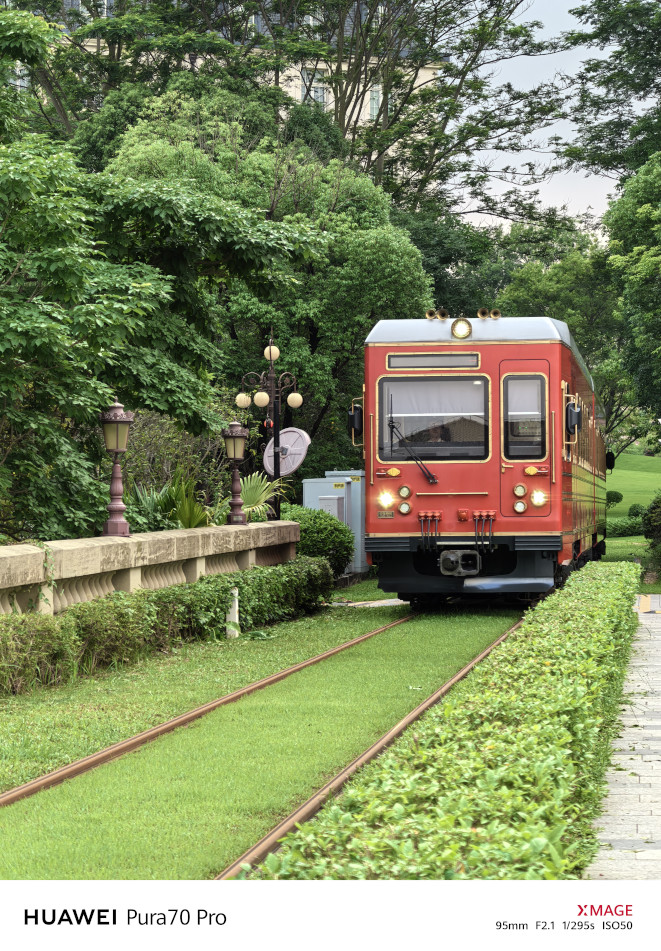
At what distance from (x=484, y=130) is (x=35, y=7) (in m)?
14.9

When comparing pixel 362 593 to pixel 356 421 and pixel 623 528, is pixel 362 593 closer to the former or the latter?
pixel 356 421

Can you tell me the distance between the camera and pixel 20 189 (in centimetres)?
1293

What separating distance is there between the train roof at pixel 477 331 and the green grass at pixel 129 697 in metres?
4.03

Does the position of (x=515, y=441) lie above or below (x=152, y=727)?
above

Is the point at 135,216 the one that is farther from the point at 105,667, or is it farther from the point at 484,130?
the point at 484,130

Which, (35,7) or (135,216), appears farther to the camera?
(35,7)

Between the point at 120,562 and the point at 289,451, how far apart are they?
1287 cm

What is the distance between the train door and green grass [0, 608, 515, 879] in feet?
17.9

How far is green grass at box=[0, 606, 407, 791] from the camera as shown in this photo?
318 inches

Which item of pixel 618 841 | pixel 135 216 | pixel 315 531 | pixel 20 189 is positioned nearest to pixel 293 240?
pixel 135 216

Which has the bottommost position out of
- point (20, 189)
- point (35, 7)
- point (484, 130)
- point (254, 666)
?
point (254, 666)

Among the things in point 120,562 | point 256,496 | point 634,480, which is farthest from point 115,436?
point 634,480

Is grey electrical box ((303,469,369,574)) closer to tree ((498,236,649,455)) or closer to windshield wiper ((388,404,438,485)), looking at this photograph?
windshield wiper ((388,404,438,485))
